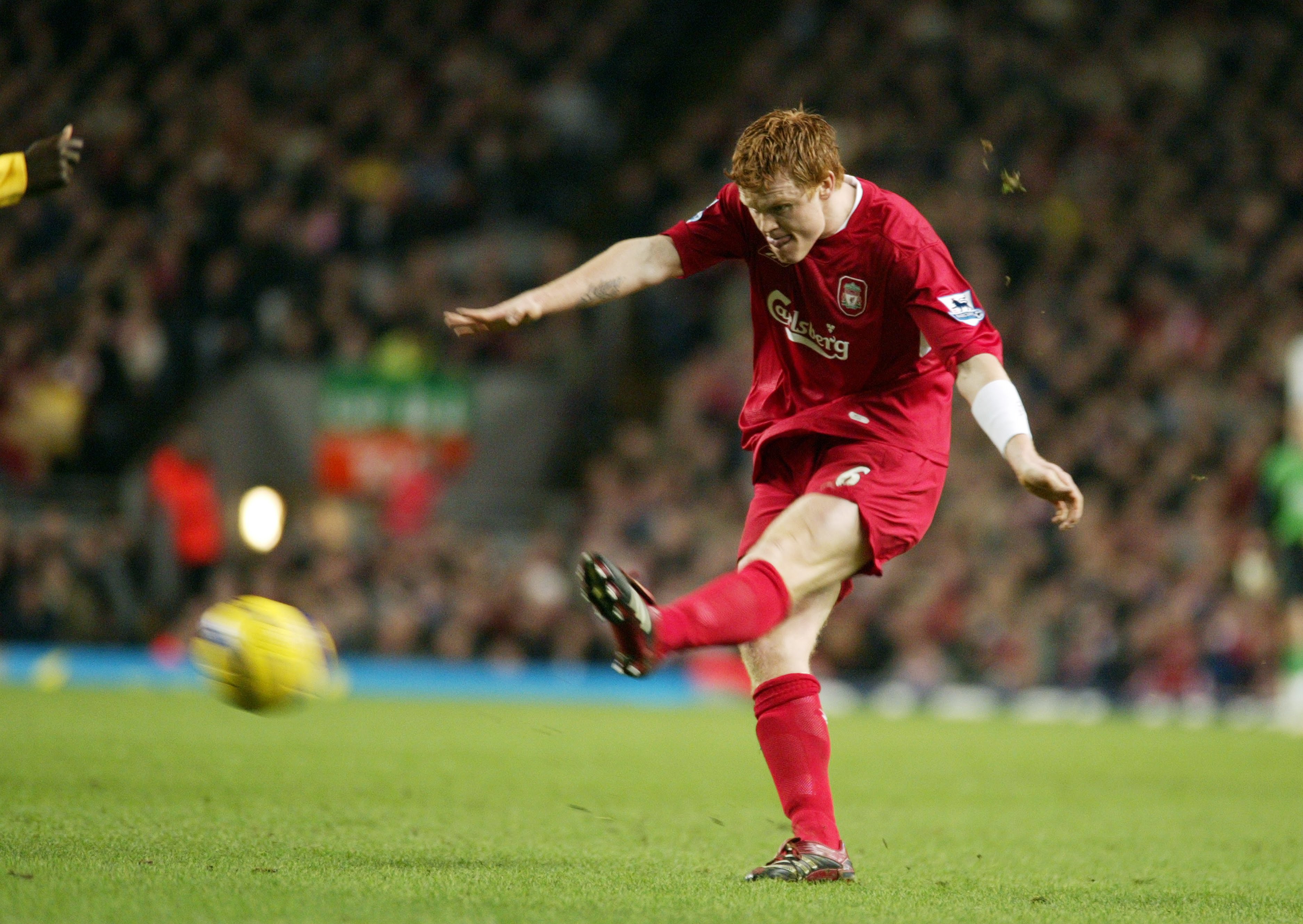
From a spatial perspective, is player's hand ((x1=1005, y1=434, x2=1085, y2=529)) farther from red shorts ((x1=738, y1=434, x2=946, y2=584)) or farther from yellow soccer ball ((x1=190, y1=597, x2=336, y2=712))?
yellow soccer ball ((x1=190, y1=597, x2=336, y2=712))

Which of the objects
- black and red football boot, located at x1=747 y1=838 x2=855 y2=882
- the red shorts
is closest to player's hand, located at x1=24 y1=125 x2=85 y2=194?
the red shorts

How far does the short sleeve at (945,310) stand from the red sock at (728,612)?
2.44 feet

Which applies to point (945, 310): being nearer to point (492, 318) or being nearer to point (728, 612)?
point (728, 612)

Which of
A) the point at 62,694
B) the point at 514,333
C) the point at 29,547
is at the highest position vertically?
the point at 514,333

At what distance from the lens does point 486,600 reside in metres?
14.5

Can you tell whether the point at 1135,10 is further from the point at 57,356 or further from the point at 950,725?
the point at 57,356

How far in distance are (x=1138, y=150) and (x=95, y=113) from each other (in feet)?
36.3

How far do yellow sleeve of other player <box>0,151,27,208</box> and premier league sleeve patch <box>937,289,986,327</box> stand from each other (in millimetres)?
2914

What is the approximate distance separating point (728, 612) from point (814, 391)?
874mm

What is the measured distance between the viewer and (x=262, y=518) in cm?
794

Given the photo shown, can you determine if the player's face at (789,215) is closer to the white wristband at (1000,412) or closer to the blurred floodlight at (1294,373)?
the white wristband at (1000,412)

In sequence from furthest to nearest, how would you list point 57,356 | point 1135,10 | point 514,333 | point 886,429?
point 1135,10
point 514,333
point 57,356
point 886,429

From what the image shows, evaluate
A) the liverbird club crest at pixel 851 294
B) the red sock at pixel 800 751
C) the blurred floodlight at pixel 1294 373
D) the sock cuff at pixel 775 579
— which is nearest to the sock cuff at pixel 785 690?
the red sock at pixel 800 751

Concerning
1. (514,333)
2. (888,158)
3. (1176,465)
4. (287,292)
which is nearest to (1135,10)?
(888,158)
